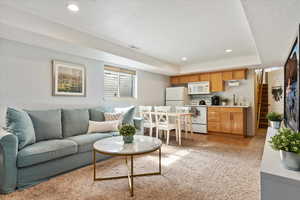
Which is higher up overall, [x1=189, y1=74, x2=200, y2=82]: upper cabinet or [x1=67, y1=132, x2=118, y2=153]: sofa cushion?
[x1=189, y1=74, x2=200, y2=82]: upper cabinet

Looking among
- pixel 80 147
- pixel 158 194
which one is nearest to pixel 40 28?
pixel 80 147

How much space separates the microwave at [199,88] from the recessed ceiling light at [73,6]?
446 cm

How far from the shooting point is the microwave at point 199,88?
5405 millimetres

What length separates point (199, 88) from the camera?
5.59m

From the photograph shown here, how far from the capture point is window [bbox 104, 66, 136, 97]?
4109mm

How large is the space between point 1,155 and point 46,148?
44 centimetres

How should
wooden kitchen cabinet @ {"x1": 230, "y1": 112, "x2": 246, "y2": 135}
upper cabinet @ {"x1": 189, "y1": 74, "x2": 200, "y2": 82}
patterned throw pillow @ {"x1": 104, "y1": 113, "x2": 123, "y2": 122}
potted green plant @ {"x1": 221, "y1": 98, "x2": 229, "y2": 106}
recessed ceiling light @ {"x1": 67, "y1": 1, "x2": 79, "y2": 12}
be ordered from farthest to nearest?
1. upper cabinet @ {"x1": 189, "y1": 74, "x2": 200, "y2": 82}
2. potted green plant @ {"x1": 221, "y1": 98, "x2": 229, "y2": 106}
3. wooden kitchen cabinet @ {"x1": 230, "y1": 112, "x2": 246, "y2": 135}
4. patterned throw pillow @ {"x1": 104, "y1": 113, "x2": 123, "y2": 122}
5. recessed ceiling light @ {"x1": 67, "y1": 1, "x2": 79, "y2": 12}

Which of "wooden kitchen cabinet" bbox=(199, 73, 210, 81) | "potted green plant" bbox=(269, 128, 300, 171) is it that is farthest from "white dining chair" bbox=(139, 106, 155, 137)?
"potted green plant" bbox=(269, 128, 300, 171)

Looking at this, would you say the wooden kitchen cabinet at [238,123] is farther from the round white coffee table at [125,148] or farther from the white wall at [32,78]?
the white wall at [32,78]

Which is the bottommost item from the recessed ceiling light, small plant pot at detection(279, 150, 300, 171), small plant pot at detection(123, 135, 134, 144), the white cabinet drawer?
the white cabinet drawer

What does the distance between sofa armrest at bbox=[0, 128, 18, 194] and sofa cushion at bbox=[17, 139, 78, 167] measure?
7cm

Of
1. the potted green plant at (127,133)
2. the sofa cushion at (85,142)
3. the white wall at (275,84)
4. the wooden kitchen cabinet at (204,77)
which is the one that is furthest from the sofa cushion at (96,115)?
the white wall at (275,84)

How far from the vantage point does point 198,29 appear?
105 inches

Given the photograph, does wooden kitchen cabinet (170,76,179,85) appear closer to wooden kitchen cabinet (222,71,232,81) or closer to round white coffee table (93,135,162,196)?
wooden kitchen cabinet (222,71,232,81)
